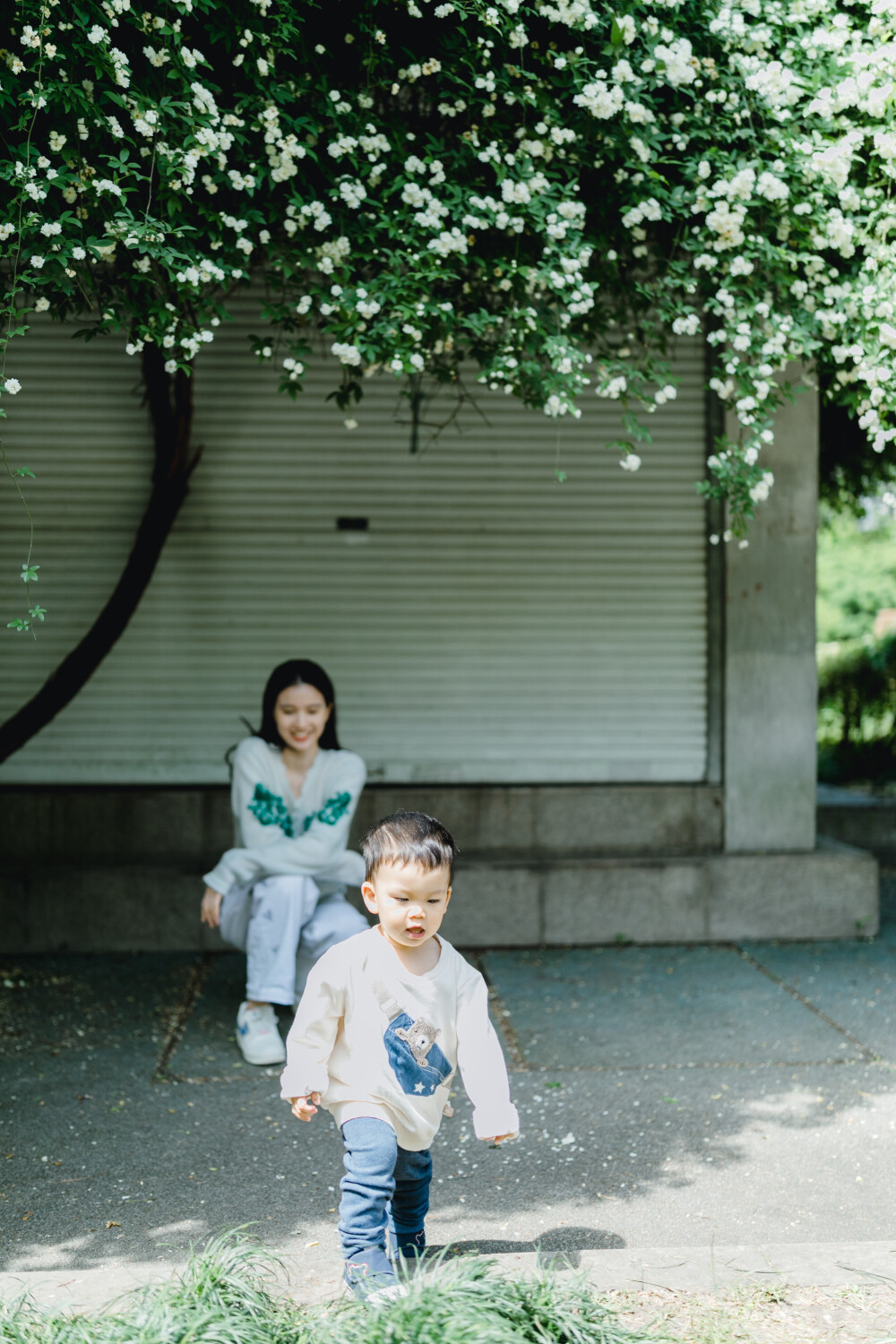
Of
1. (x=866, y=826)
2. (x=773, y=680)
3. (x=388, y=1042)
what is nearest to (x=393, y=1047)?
(x=388, y=1042)

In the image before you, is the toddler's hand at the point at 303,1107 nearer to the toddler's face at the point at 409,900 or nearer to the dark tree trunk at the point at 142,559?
the toddler's face at the point at 409,900

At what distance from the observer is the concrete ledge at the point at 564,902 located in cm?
615

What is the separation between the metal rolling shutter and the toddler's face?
3.88 meters

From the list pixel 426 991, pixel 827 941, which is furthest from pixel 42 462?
pixel 827 941

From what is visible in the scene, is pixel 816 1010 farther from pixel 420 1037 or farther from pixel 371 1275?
pixel 371 1275

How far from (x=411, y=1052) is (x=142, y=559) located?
3.84m

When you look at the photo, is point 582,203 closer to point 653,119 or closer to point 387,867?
point 653,119

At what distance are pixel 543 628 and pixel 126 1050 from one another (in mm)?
3267

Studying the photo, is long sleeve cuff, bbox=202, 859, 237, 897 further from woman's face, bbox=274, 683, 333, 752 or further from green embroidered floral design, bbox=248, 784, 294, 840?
woman's face, bbox=274, 683, 333, 752

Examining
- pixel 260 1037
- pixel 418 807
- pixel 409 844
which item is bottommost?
pixel 260 1037

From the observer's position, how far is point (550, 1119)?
4.19m

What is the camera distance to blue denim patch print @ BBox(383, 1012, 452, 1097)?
2.88 metres

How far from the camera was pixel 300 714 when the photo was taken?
16.3 ft

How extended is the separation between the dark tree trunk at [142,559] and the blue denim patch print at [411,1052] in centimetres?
357
